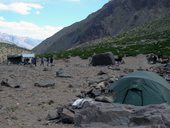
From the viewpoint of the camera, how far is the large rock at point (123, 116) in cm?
1085

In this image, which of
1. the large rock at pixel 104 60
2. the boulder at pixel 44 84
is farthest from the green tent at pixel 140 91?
the large rock at pixel 104 60

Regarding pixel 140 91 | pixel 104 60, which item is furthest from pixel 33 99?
pixel 104 60

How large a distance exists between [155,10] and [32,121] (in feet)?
582

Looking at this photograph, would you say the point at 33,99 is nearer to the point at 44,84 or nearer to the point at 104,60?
the point at 44,84

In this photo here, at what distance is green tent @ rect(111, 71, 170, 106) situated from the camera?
18.1 metres

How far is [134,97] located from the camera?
18.1 metres

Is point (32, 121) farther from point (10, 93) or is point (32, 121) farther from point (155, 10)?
point (155, 10)

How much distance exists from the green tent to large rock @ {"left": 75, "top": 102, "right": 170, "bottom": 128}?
5588mm

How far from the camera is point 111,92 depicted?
19.2 metres

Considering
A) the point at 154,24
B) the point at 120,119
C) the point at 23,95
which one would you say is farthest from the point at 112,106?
the point at 154,24

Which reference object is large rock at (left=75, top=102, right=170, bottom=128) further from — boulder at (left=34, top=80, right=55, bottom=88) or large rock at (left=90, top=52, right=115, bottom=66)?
large rock at (left=90, top=52, right=115, bottom=66)

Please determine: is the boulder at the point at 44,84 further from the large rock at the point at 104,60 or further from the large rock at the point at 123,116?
the large rock at the point at 104,60

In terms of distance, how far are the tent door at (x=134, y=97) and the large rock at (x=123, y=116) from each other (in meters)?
5.42

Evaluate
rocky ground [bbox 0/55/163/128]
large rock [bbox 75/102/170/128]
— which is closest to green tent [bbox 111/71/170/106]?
rocky ground [bbox 0/55/163/128]
